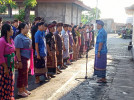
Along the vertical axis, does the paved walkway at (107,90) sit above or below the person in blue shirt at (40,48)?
below

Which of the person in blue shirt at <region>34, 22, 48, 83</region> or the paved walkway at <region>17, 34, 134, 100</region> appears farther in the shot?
the person in blue shirt at <region>34, 22, 48, 83</region>

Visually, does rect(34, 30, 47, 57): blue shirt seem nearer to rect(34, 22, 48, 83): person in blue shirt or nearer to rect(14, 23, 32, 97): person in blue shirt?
rect(34, 22, 48, 83): person in blue shirt

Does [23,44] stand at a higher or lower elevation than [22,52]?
higher

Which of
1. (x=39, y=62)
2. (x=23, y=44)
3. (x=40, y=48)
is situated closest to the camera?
(x=23, y=44)

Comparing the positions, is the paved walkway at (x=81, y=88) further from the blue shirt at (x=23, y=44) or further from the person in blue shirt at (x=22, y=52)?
the blue shirt at (x=23, y=44)

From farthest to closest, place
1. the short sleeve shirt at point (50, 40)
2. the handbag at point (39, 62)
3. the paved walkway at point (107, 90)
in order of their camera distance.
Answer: the short sleeve shirt at point (50, 40), the handbag at point (39, 62), the paved walkway at point (107, 90)

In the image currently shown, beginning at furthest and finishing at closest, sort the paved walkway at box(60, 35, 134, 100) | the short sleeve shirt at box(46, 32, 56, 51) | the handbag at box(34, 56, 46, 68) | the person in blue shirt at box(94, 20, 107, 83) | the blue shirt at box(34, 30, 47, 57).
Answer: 1. the short sleeve shirt at box(46, 32, 56, 51)
2. the person in blue shirt at box(94, 20, 107, 83)
3. the handbag at box(34, 56, 46, 68)
4. the blue shirt at box(34, 30, 47, 57)
5. the paved walkway at box(60, 35, 134, 100)

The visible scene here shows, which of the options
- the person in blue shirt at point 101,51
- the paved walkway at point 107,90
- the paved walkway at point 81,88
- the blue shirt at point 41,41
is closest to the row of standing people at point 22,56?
the blue shirt at point 41,41

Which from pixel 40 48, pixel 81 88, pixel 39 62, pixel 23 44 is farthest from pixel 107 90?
pixel 23 44

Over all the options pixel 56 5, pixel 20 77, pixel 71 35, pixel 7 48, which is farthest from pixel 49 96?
pixel 56 5

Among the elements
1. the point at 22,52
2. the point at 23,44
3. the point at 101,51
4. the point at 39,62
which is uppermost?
the point at 23,44

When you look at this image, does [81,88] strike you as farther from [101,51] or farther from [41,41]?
[41,41]

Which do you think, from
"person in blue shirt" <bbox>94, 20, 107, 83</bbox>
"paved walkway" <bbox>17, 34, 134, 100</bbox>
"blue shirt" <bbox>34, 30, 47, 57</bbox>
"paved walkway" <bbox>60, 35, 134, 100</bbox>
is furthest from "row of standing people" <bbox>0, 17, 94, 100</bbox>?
"person in blue shirt" <bbox>94, 20, 107, 83</bbox>

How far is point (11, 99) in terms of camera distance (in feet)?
13.4
